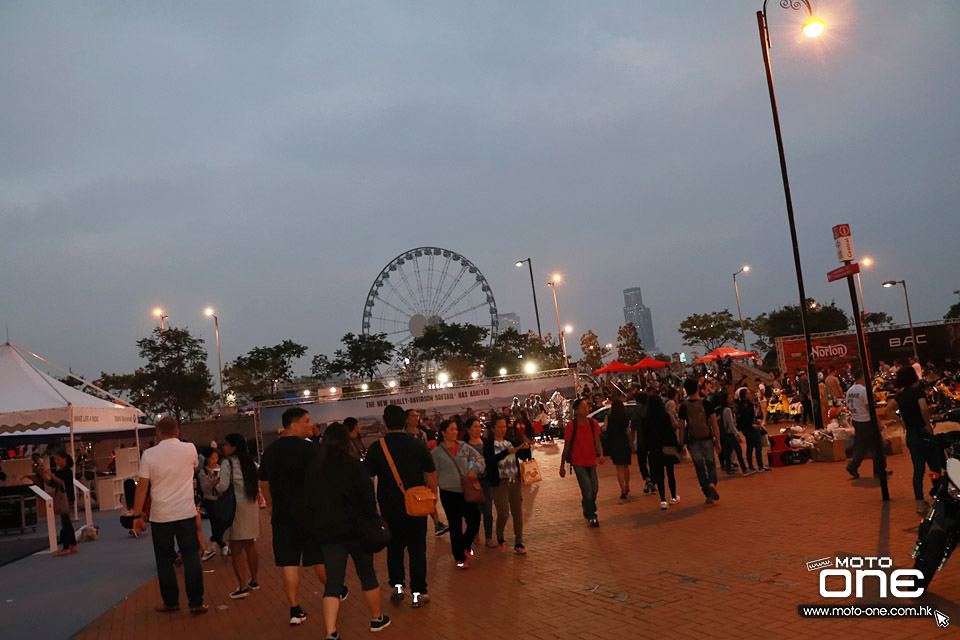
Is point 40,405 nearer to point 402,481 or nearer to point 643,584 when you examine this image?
point 402,481

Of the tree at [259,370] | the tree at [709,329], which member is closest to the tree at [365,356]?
the tree at [259,370]

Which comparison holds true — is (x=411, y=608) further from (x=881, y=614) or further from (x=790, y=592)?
(x=881, y=614)

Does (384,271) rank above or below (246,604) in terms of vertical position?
above

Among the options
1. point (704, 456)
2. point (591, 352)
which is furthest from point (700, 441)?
point (591, 352)

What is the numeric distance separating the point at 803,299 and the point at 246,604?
571 inches

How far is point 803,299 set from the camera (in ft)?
56.3

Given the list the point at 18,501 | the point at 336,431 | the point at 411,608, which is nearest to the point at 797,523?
the point at 411,608

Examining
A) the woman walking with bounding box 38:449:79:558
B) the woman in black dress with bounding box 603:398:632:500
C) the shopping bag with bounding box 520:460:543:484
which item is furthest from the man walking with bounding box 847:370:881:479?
the woman walking with bounding box 38:449:79:558

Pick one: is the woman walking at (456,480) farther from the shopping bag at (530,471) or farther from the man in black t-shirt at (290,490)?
the shopping bag at (530,471)

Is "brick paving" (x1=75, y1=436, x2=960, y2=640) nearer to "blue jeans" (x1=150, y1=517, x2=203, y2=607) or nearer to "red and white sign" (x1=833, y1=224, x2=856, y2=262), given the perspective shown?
"blue jeans" (x1=150, y1=517, x2=203, y2=607)

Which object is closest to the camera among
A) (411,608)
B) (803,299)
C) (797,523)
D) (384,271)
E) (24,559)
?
(411,608)

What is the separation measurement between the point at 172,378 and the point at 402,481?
158 feet

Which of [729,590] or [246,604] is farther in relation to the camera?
[246,604]

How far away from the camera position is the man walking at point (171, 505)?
675 cm
